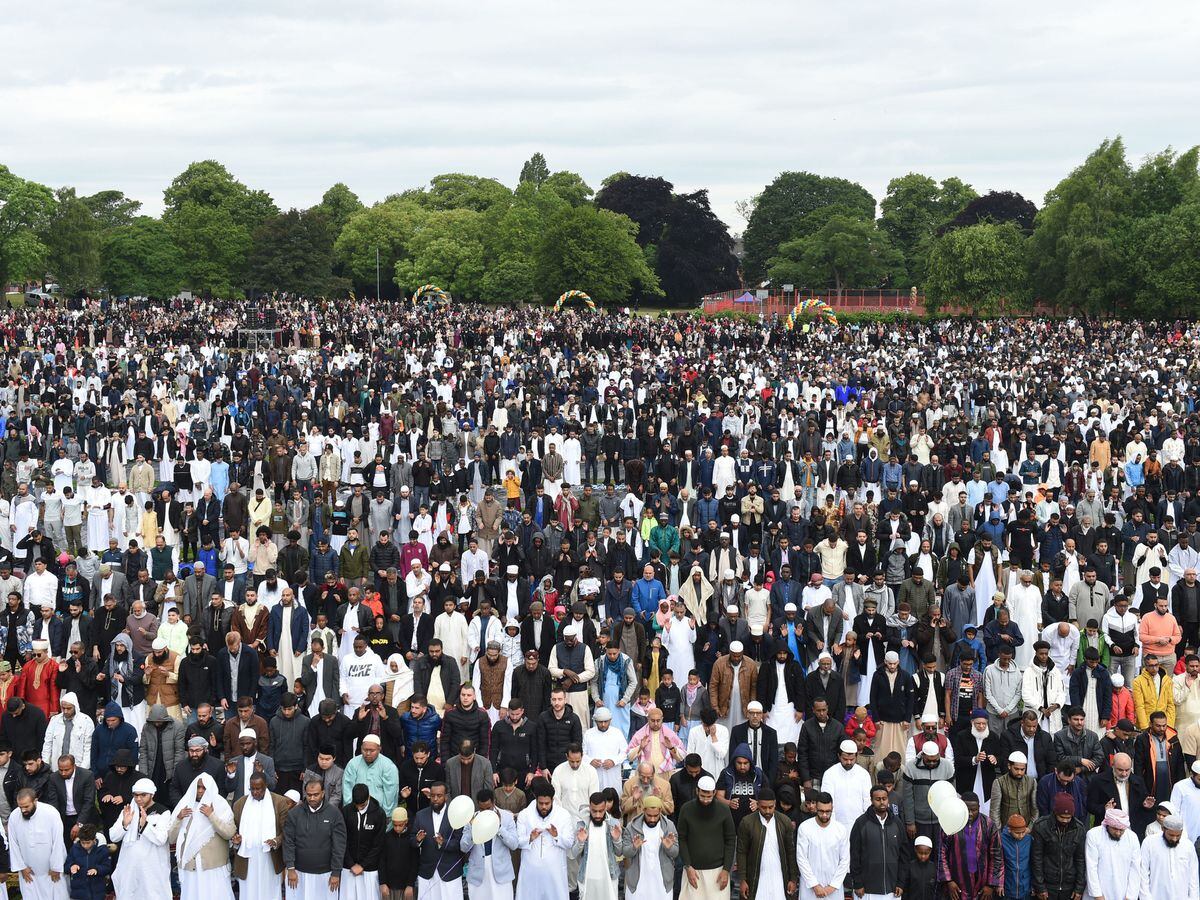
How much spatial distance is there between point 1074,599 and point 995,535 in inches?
98.3

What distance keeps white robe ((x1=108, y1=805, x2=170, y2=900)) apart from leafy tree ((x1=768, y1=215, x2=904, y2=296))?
67162 millimetres

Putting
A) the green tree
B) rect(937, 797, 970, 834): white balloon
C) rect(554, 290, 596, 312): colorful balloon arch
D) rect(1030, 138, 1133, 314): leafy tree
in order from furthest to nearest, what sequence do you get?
1. the green tree
2. rect(1030, 138, 1133, 314): leafy tree
3. rect(554, 290, 596, 312): colorful balloon arch
4. rect(937, 797, 970, 834): white balloon

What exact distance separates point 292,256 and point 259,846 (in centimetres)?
6853

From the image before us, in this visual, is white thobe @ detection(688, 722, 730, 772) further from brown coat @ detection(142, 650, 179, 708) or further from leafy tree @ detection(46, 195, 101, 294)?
leafy tree @ detection(46, 195, 101, 294)

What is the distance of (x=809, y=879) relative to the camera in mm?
7770

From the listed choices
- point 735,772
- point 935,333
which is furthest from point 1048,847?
Answer: point 935,333

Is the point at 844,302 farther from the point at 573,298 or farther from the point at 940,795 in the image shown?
the point at 940,795

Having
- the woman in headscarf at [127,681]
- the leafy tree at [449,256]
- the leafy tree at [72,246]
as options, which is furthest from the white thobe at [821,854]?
the leafy tree at [72,246]

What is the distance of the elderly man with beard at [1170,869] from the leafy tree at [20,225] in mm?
65542

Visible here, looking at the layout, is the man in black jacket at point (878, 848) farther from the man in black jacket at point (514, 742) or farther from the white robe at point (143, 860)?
the white robe at point (143, 860)

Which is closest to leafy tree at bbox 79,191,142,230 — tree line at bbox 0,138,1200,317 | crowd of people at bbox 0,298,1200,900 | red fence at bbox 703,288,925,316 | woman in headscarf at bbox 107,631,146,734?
tree line at bbox 0,138,1200,317

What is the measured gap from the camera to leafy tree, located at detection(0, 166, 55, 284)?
206 feet

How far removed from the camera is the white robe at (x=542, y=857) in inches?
313

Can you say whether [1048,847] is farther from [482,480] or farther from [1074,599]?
[482,480]
